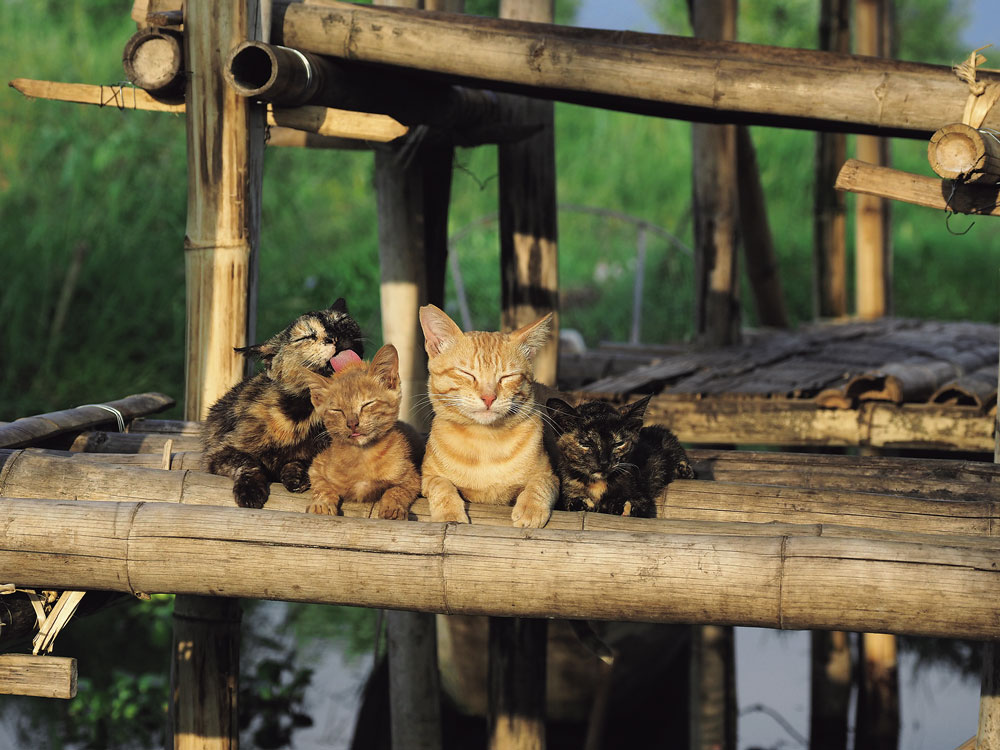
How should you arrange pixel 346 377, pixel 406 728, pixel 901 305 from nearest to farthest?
1. pixel 346 377
2. pixel 406 728
3. pixel 901 305

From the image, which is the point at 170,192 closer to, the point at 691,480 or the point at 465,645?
the point at 465,645

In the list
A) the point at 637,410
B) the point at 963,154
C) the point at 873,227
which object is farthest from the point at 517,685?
the point at 873,227

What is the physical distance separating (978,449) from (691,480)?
2705 mm

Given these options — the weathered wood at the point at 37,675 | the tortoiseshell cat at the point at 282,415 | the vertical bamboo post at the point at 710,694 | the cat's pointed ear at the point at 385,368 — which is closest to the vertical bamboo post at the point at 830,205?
the vertical bamboo post at the point at 710,694

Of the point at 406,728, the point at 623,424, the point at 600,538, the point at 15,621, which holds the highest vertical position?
the point at 623,424

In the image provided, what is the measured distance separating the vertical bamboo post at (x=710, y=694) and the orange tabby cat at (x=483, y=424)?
4.18 metres

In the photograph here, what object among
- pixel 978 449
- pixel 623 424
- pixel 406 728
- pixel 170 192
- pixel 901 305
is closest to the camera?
pixel 623 424

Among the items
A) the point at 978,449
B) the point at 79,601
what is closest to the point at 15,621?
the point at 79,601

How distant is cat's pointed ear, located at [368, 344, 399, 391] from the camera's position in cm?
436

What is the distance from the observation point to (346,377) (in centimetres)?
Answer: 433

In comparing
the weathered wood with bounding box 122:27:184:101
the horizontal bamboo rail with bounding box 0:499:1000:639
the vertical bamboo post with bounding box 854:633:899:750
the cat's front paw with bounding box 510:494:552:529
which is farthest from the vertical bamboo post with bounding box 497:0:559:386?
the vertical bamboo post with bounding box 854:633:899:750

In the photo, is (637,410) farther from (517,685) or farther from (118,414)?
(118,414)

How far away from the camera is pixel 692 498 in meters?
4.53

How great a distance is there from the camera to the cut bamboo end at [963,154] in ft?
13.7
